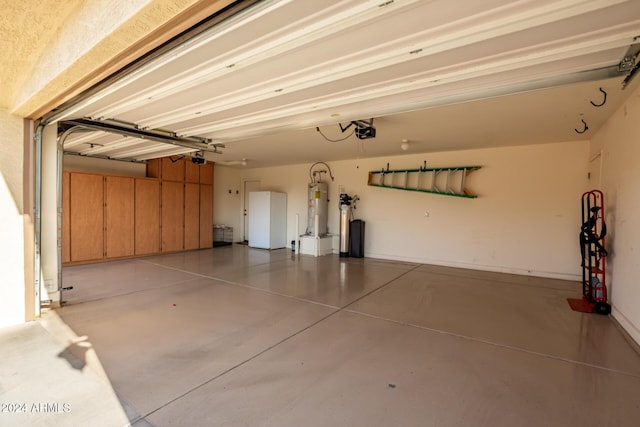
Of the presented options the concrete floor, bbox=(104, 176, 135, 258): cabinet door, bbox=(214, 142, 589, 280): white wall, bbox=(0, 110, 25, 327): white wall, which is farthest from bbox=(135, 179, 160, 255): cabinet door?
bbox=(214, 142, 589, 280): white wall

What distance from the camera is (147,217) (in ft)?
21.8

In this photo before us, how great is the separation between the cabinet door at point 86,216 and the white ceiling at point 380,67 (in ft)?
10.8

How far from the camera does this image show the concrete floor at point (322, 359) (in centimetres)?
172

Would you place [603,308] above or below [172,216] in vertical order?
below

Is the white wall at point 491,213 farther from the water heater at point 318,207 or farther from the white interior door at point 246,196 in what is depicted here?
the white interior door at point 246,196

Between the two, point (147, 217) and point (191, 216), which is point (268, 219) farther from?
point (147, 217)

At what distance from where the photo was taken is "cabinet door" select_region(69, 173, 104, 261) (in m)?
5.56

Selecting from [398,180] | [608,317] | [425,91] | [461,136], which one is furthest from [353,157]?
[608,317]

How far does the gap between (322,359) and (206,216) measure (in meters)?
6.53

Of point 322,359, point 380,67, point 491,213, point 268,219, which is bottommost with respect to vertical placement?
point 322,359

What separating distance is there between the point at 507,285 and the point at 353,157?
4.13 m

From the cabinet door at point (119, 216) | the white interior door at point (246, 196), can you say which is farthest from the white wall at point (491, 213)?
the cabinet door at point (119, 216)

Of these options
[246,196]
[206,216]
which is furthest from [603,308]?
[246,196]

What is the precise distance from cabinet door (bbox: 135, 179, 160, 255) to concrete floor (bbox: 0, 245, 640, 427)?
7.89 ft
